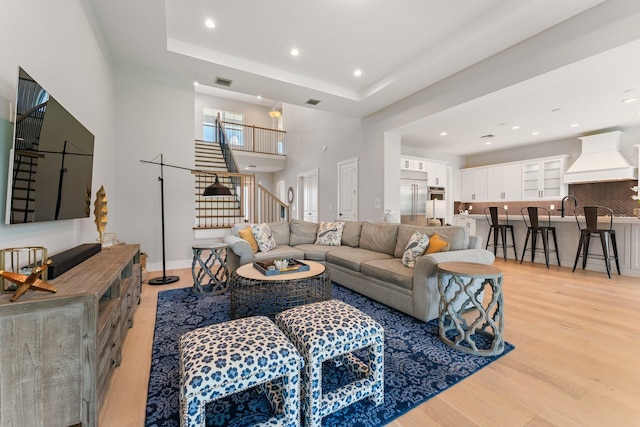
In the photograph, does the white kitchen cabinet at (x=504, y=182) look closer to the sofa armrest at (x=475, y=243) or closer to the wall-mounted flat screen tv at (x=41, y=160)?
the sofa armrest at (x=475, y=243)

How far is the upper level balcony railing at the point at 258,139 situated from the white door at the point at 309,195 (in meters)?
1.71

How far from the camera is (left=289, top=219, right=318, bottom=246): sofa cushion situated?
466 cm

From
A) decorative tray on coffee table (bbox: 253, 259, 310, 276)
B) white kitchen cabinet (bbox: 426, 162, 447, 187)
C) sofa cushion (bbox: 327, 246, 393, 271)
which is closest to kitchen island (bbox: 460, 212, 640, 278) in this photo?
white kitchen cabinet (bbox: 426, 162, 447, 187)

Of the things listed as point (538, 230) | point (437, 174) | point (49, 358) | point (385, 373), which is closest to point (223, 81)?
point (49, 358)

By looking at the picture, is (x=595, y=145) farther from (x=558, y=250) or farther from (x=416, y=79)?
(x=416, y=79)

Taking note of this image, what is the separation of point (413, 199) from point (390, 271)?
400cm

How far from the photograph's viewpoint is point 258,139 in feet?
32.1

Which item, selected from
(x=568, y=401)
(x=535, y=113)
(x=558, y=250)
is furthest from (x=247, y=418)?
(x=558, y=250)

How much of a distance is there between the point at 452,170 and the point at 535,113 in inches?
138

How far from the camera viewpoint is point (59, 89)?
2.16 meters

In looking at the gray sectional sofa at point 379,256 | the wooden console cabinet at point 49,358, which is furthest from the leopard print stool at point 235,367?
the gray sectional sofa at point 379,256

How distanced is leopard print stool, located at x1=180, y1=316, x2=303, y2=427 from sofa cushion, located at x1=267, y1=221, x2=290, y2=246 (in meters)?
3.08

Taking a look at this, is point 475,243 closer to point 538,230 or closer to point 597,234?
point 597,234

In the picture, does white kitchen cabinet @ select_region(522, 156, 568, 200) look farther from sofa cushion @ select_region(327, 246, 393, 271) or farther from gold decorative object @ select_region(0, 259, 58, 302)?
gold decorative object @ select_region(0, 259, 58, 302)
